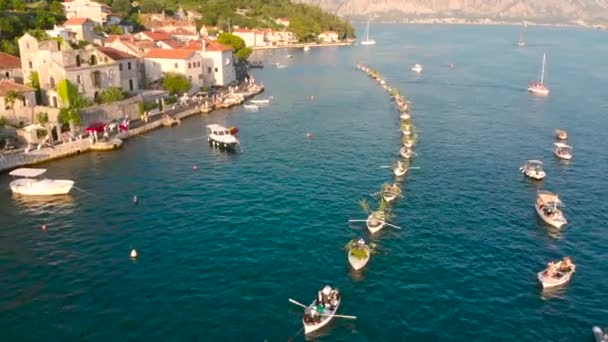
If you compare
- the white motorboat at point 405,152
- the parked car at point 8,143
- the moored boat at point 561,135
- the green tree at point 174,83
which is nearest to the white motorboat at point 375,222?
the white motorboat at point 405,152

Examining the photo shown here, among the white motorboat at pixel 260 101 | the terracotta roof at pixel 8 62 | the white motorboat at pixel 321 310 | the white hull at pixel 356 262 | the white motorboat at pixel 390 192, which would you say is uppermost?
the terracotta roof at pixel 8 62

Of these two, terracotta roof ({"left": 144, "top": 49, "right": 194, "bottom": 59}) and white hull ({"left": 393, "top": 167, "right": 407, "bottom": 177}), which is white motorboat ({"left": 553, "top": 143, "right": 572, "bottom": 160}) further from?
terracotta roof ({"left": 144, "top": 49, "right": 194, "bottom": 59})

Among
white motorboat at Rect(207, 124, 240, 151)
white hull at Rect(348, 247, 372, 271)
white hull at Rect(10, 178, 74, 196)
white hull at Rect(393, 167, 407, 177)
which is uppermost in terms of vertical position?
white motorboat at Rect(207, 124, 240, 151)

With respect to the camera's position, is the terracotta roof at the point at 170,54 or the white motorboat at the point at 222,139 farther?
the terracotta roof at the point at 170,54

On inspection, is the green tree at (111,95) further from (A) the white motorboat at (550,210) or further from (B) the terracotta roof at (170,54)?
(A) the white motorboat at (550,210)

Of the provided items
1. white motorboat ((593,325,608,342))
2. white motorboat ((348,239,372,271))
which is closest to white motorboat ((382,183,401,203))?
white motorboat ((348,239,372,271))
